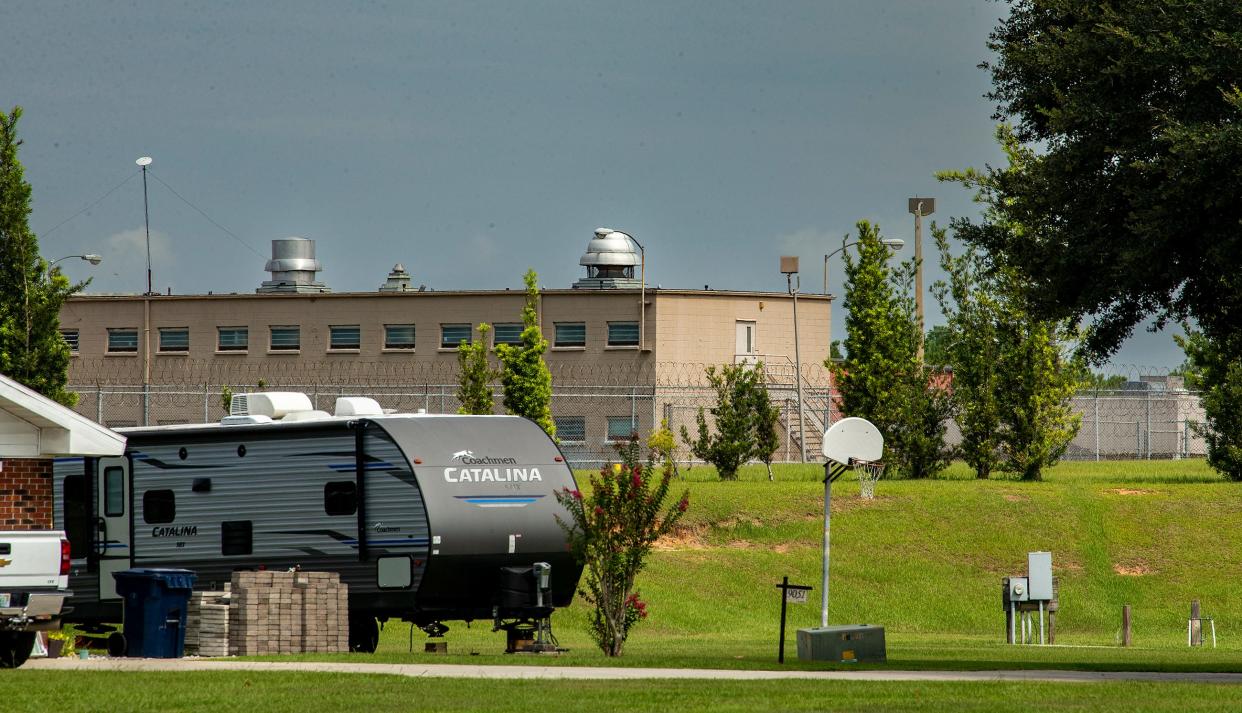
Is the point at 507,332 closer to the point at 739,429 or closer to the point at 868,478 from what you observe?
the point at 739,429

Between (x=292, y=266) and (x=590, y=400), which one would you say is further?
(x=292, y=266)

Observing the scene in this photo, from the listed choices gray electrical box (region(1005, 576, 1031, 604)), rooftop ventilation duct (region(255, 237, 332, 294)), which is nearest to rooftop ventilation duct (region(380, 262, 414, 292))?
rooftop ventilation duct (region(255, 237, 332, 294))

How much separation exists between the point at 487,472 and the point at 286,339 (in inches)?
1500

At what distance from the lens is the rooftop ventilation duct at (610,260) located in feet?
199

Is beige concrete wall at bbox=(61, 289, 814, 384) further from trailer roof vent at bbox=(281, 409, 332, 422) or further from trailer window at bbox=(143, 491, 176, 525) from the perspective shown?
trailer window at bbox=(143, 491, 176, 525)

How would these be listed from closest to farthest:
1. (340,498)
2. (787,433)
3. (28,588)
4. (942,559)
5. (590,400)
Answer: (28,588) < (340,498) < (942,559) < (787,433) < (590,400)

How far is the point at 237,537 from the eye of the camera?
2381 cm

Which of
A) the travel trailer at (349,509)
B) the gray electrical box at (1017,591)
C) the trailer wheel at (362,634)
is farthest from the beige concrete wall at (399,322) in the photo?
the trailer wheel at (362,634)

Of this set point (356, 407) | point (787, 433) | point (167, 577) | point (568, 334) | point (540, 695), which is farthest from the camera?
point (568, 334)

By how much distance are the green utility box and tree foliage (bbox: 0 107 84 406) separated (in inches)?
868

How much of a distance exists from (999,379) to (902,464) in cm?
318

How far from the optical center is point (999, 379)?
4356 centimetres

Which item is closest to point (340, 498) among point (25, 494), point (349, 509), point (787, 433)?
point (349, 509)

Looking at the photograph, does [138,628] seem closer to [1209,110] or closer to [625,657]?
[625,657]
